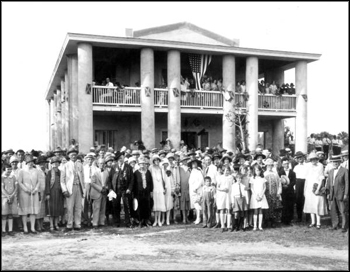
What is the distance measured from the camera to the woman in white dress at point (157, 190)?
468 inches

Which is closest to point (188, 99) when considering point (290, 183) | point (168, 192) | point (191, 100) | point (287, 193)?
point (191, 100)

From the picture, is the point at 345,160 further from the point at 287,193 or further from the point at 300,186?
the point at 287,193

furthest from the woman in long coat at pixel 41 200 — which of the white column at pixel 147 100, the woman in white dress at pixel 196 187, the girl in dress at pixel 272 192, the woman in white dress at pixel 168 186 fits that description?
the white column at pixel 147 100

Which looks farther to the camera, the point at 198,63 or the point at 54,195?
the point at 198,63

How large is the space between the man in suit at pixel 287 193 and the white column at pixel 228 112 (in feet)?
32.6

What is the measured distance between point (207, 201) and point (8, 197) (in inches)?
200

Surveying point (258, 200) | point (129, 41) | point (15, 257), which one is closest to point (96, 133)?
point (129, 41)

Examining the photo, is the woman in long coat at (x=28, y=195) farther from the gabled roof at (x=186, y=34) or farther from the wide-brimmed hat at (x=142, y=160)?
the gabled roof at (x=186, y=34)

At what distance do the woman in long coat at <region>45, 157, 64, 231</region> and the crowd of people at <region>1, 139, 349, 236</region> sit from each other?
2 cm

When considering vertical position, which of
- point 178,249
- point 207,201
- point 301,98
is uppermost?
point 301,98

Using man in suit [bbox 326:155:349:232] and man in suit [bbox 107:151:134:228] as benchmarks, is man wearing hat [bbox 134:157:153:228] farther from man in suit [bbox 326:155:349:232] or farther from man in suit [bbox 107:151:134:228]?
man in suit [bbox 326:155:349:232]

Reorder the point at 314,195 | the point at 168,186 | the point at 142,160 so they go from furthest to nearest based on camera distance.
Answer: the point at 168,186 → the point at 142,160 → the point at 314,195

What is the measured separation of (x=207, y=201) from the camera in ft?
37.9

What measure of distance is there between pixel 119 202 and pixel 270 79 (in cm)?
1767
